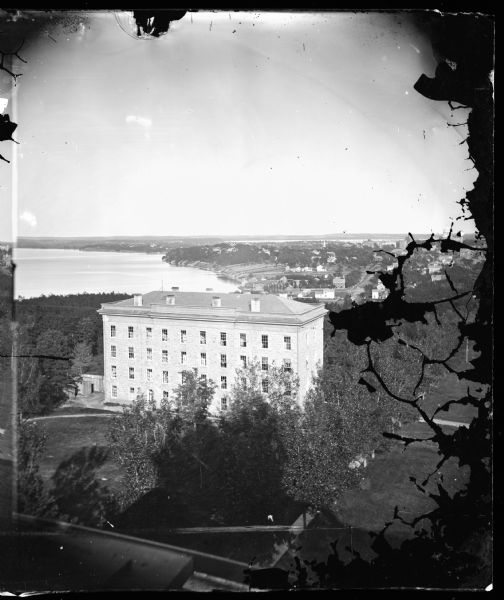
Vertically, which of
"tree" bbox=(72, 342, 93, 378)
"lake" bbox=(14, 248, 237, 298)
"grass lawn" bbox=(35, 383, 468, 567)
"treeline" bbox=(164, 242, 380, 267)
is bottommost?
"grass lawn" bbox=(35, 383, 468, 567)

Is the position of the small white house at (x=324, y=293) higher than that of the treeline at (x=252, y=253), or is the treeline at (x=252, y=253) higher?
the treeline at (x=252, y=253)

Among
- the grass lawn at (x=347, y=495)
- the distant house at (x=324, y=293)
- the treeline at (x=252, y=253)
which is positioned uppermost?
the treeline at (x=252, y=253)

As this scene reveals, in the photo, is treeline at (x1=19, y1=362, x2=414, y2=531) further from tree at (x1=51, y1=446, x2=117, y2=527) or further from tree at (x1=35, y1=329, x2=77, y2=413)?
tree at (x1=35, y1=329, x2=77, y2=413)

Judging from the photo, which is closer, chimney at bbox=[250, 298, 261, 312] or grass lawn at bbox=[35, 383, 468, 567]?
grass lawn at bbox=[35, 383, 468, 567]

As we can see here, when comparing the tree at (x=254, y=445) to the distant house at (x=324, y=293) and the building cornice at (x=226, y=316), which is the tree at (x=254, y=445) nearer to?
the building cornice at (x=226, y=316)

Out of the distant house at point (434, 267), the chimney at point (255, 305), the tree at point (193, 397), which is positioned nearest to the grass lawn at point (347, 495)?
the tree at point (193, 397)

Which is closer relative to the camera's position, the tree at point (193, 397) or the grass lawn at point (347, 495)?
Answer: the grass lawn at point (347, 495)

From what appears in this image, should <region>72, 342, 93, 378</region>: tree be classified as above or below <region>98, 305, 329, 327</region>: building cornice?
below

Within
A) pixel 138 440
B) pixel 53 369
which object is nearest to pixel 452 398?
pixel 138 440

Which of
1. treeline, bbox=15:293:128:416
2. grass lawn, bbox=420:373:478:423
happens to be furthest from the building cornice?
grass lawn, bbox=420:373:478:423
